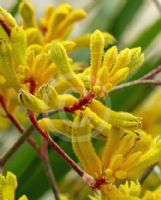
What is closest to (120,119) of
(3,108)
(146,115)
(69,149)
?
(3,108)

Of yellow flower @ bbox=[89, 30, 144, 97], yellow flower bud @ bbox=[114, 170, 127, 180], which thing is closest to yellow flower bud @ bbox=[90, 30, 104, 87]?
yellow flower @ bbox=[89, 30, 144, 97]

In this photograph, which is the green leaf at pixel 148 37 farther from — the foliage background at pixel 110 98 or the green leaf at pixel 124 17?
the green leaf at pixel 124 17

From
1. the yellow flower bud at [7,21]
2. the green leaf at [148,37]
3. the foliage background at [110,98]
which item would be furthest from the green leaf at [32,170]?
the yellow flower bud at [7,21]

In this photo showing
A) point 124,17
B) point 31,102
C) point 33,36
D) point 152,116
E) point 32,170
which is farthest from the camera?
point 124,17

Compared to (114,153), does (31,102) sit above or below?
above

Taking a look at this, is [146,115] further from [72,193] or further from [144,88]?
[72,193]

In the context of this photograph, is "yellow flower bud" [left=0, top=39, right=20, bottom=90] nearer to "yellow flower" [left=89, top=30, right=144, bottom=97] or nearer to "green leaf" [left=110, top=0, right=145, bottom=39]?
"yellow flower" [left=89, top=30, right=144, bottom=97]

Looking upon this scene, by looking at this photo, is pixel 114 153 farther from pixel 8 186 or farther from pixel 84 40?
pixel 84 40

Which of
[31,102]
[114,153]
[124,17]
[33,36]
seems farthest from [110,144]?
[124,17]
